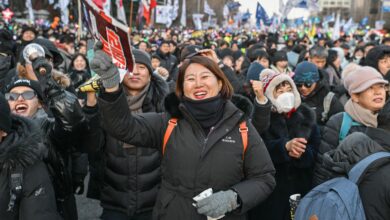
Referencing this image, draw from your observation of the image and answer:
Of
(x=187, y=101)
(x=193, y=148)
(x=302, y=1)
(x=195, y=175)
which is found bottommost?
(x=195, y=175)

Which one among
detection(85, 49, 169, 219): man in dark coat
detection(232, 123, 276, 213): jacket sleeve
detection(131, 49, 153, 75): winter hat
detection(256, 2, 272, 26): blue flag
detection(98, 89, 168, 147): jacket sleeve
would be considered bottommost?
detection(85, 49, 169, 219): man in dark coat

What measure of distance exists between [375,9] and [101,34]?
87.8m

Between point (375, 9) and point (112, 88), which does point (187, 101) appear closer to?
point (112, 88)

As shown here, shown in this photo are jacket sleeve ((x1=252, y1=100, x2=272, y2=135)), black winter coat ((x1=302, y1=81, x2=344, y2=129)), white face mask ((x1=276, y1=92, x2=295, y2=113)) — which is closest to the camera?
jacket sleeve ((x1=252, y1=100, x2=272, y2=135))

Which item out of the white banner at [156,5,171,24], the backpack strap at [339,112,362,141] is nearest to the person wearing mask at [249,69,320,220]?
the backpack strap at [339,112,362,141]

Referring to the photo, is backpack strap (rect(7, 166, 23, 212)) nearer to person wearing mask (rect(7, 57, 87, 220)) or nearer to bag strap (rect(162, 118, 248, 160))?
→ person wearing mask (rect(7, 57, 87, 220))

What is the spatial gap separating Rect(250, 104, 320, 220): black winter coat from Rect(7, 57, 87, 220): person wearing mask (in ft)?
5.35

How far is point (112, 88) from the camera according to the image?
Result: 2.12 metres

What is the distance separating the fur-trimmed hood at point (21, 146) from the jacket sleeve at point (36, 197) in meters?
0.07

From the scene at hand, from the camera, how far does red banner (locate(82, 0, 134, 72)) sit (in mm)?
1998

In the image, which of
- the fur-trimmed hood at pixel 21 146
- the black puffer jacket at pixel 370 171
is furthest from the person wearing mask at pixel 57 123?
the black puffer jacket at pixel 370 171

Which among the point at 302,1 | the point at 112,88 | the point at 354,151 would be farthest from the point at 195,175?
the point at 302,1

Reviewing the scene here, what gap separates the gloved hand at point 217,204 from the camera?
7.00 ft

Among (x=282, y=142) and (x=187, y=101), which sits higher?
(x=187, y=101)
